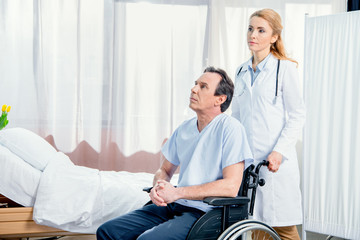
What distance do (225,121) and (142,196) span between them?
0.94 meters

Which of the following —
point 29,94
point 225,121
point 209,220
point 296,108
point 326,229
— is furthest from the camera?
point 29,94

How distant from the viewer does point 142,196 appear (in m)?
2.67

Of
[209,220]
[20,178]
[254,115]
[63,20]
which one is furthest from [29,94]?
[209,220]

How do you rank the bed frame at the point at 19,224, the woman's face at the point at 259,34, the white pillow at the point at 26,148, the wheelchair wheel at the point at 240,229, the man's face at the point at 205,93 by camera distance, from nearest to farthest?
the wheelchair wheel at the point at 240,229 → the man's face at the point at 205,93 → the woman's face at the point at 259,34 → the bed frame at the point at 19,224 → the white pillow at the point at 26,148

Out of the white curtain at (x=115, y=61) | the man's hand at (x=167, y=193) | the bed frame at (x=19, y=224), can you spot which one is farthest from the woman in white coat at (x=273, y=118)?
the white curtain at (x=115, y=61)

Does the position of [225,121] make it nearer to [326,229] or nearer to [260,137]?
[260,137]

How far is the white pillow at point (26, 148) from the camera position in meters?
2.69

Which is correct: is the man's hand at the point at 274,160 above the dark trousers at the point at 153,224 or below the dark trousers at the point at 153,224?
above

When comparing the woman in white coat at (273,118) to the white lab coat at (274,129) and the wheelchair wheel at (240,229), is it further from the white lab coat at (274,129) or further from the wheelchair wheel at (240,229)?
the wheelchair wheel at (240,229)

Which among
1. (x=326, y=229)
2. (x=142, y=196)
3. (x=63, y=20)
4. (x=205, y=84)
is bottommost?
(x=326, y=229)

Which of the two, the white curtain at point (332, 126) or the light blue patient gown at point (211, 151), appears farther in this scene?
the white curtain at point (332, 126)

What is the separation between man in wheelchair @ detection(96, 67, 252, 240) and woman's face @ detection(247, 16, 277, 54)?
0.29 meters

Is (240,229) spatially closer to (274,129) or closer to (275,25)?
(274,129)

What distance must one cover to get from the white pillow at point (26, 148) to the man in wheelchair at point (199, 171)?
92cm
